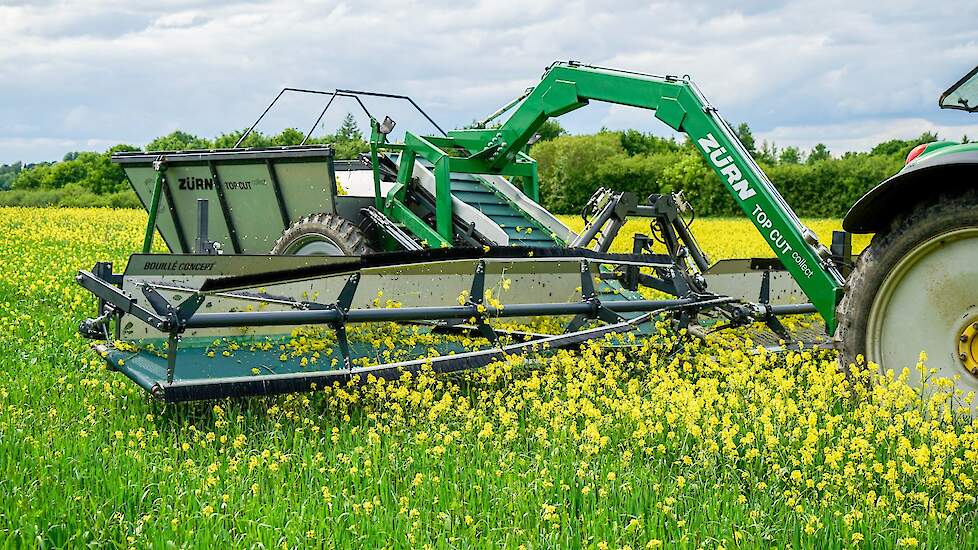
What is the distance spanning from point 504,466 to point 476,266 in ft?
7.59

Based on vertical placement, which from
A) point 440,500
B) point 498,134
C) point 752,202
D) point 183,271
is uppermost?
point 498,134

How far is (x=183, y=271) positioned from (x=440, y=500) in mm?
2814

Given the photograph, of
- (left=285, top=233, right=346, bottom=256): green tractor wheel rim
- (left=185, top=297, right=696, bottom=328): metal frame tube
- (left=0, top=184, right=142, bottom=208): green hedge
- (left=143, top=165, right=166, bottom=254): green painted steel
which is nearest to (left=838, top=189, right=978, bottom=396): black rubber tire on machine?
(left=185, top=297, right=696, bottom=328): metal frame tube

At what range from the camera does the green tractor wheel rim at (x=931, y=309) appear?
188 inches

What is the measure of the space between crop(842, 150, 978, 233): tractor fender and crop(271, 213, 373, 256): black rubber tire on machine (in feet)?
13.2

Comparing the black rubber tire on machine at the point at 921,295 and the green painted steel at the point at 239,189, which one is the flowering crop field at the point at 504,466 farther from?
the green painted steel at the point at 239,189

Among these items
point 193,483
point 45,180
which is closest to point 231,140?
point 193,483

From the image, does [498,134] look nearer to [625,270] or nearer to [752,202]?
[625,270]

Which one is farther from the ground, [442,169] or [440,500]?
[442,169]

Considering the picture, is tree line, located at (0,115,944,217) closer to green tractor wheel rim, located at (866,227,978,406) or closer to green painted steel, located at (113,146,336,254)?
green painted steel, located at (113,146,336,254)

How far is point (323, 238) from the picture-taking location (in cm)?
846

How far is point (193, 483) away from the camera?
432 cm

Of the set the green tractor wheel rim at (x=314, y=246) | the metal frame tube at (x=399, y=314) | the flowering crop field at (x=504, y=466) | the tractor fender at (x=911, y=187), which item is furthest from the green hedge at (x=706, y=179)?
the flowering crop field at (x=504, y=466)

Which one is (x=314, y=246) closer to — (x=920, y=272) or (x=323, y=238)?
(x=323, y=238)
